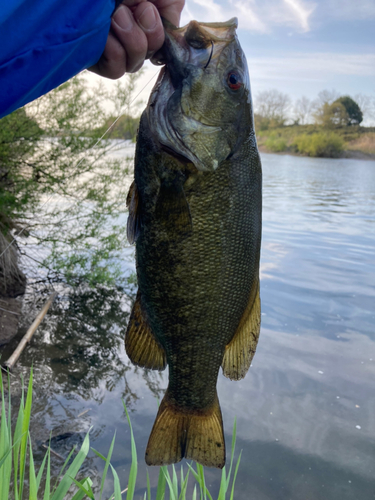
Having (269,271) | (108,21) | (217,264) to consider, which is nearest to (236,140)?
(217,264)

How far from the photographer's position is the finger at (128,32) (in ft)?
4.80

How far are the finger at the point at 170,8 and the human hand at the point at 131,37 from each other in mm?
170

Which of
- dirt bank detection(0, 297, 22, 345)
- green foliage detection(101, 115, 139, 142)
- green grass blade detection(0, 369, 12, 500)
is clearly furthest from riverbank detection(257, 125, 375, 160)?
green grass blade detection(0, 369, 12, 500)

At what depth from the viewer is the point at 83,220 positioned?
21.5 feet

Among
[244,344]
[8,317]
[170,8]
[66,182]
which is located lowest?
[8,317]

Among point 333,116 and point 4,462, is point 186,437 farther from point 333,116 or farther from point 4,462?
point 333,116

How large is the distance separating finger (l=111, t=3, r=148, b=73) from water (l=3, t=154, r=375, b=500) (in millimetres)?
3737

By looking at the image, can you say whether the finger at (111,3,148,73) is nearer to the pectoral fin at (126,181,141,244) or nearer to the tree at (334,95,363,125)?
the pectoral fin at (126,181,141,244)

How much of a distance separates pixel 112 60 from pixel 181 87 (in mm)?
270

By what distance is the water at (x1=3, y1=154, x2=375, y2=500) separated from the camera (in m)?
4.27

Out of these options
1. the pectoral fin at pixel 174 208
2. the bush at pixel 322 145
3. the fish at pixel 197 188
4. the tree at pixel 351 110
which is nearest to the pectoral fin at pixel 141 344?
the fish at pixel 197 188

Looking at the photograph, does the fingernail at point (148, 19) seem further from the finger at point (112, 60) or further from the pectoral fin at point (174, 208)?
the pectoral fin at point (174, 208)

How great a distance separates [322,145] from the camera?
163 feet

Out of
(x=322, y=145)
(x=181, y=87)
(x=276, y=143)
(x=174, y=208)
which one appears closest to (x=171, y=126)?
(x=181, y=87)
